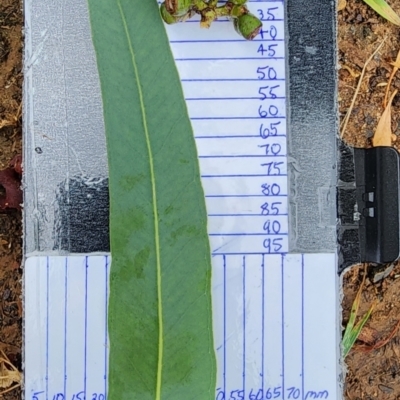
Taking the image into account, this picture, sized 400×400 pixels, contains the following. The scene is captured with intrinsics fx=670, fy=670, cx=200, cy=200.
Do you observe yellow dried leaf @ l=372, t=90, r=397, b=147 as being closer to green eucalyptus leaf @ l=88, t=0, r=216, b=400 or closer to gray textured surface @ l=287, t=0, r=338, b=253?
gray textured surface @ l=287, t=0, r=338, b=253

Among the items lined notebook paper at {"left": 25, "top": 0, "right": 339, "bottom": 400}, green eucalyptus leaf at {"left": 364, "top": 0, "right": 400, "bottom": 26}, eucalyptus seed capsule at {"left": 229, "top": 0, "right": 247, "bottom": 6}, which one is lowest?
lined notebook paper at {"left": 25, "top": 0, "right": 339, "bottom": 400}

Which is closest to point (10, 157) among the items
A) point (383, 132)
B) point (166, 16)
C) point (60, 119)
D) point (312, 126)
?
point (60, 119)

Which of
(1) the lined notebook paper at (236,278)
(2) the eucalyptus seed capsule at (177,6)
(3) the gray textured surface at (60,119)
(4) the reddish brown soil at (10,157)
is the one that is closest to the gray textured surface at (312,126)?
(1) the lined notebook paper at (236,278)

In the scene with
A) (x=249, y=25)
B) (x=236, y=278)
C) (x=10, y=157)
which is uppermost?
(x=249, y=25)

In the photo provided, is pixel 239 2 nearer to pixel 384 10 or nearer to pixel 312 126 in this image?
pixel 312 126

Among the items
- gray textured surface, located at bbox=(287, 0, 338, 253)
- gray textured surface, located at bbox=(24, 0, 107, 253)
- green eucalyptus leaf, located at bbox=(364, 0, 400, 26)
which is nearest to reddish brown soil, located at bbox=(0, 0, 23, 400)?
gray textured surface, located at bbox=(24, 0, 107, 253)

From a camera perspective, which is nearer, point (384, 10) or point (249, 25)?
point (249, 25)

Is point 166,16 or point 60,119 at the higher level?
point 166,16
